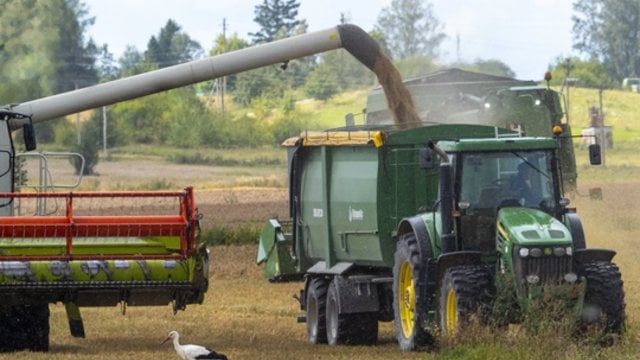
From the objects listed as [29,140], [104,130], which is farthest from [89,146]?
[29,140]

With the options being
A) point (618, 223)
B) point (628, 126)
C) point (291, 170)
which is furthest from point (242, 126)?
point (291, 170)

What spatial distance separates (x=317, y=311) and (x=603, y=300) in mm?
4467

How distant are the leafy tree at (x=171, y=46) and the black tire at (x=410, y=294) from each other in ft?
352

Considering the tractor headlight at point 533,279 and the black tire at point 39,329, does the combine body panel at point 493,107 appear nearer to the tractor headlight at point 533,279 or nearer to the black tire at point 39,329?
the black tire at point 39,329

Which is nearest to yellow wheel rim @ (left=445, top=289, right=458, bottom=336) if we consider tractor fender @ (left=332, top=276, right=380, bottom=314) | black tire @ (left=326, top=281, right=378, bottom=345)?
tractor fender @ (left=332, top=276, right=380, bottom=314)

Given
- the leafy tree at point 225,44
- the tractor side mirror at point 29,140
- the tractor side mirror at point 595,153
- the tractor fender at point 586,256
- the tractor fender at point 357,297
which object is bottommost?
the tractor fender at point 357,297

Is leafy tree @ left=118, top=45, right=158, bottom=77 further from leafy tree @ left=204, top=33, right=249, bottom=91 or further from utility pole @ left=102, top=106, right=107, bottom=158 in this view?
utility pole @ left=102, top=106, right=107, bottom=158

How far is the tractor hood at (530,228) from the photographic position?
1378 centimetres

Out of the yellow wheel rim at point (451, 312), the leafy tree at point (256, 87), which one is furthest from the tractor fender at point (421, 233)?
the leafy tree at point (256, 87)

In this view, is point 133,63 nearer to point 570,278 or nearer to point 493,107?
point 493,107

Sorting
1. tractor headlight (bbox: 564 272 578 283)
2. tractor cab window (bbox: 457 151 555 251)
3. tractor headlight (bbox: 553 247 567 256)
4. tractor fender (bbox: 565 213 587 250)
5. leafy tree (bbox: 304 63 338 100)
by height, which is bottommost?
tractor headlight (bbox: 564 272 578 283)

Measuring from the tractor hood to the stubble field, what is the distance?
85 centimetres

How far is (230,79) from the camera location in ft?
304

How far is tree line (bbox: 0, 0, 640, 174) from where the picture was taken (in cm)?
4769
